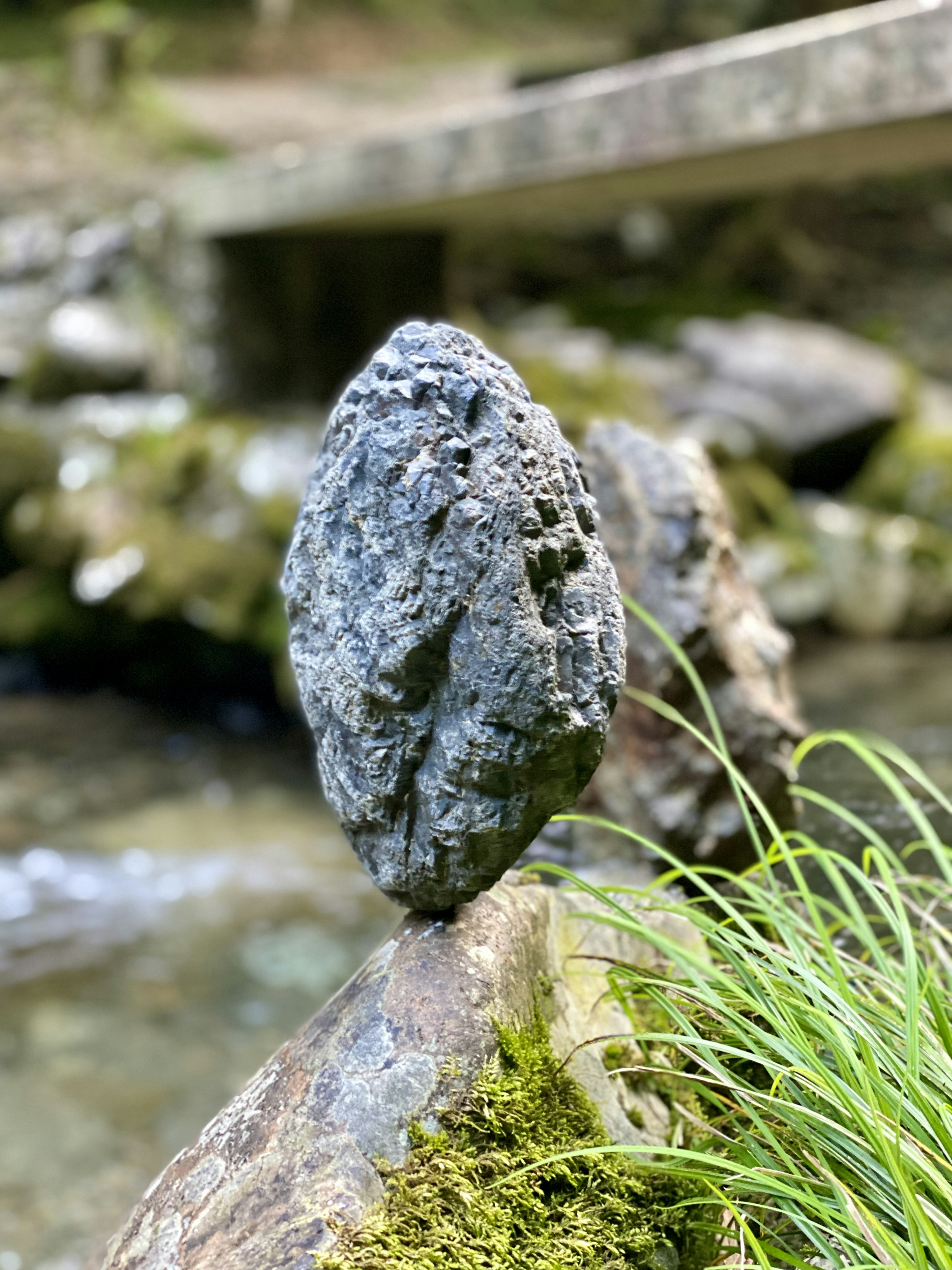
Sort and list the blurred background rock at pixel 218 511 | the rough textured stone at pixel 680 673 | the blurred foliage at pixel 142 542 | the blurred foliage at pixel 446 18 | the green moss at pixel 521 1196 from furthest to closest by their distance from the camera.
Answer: the blurred foliage at pixel 446 18
the blurred foliage at pixel 142 542
the blurred background rock at pixel 218 511
the rough textured stone at pixel 680 673
the green moss at pixel 521 1196

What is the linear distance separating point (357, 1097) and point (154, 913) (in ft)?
11.3

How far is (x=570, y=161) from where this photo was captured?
4.18 m

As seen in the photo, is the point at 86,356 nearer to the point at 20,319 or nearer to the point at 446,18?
the point at 20,319

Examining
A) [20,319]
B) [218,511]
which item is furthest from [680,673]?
[20,319]

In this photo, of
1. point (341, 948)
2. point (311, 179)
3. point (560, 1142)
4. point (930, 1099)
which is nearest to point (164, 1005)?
point (341, 948)

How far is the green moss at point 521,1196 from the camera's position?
50.1 inches

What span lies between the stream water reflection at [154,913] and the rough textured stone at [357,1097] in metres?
0.71

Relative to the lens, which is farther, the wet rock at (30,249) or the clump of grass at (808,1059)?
the wet rock at (30,249)

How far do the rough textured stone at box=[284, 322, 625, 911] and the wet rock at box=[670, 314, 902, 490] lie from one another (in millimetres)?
6378

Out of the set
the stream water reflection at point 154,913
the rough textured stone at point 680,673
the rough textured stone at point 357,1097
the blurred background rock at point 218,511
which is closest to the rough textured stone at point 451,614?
the rough textured stone at point 357,1097

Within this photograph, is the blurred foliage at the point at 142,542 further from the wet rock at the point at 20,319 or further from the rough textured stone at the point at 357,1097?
the rough textured stone at the point at 357,1097

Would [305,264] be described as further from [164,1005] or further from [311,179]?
[164,1005]

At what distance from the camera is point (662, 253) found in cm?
1159

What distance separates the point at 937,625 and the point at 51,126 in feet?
27.2
